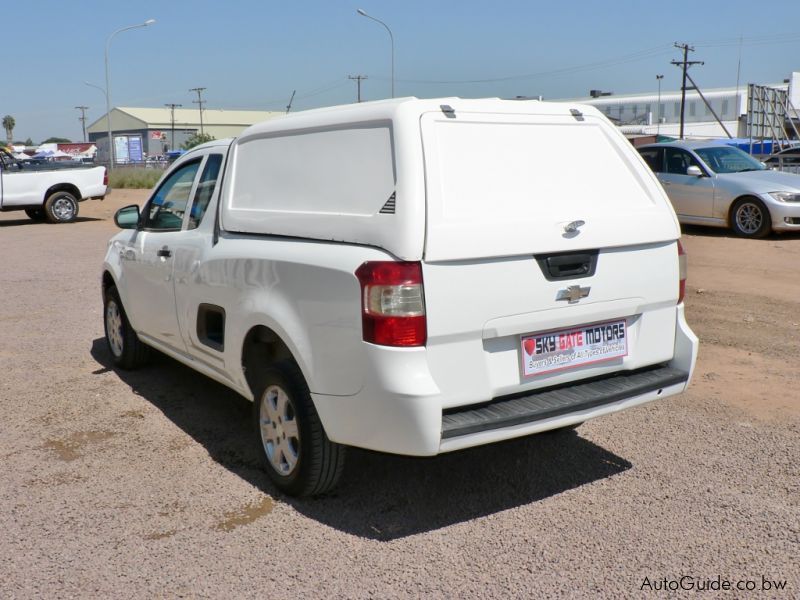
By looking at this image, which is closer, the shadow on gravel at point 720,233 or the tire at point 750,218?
the tire at point 750,218

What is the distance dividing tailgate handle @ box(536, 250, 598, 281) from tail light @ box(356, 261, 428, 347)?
0.63 m

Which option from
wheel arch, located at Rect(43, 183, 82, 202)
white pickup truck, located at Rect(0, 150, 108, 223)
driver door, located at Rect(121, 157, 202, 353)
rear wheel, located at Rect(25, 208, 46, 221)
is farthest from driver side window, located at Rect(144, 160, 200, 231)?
rear wheel, located at Rect(25, 208, 46, 221)

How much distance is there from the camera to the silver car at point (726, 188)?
1397 cm

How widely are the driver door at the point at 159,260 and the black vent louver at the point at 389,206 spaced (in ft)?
6.79

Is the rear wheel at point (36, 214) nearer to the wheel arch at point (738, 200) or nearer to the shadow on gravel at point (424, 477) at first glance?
the wheel arch at point (738, 200)

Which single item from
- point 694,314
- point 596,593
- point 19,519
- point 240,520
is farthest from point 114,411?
point 694,314

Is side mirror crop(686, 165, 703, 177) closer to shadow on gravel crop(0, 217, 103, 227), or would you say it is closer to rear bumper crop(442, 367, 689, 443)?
rear bumper crop(442, 367, 689, 443)

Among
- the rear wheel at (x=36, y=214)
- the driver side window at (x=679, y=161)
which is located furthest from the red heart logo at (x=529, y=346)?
the rear wheel at (x=36, y=214)

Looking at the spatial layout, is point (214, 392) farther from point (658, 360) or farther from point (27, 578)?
point (658, 360)

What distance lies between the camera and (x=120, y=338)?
6.68 m

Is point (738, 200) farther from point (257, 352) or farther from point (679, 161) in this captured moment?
point (257, 352)

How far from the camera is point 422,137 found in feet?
12.0

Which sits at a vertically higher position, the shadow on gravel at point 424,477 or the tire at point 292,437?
the tire at point 292,437

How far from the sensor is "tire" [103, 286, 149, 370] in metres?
6.52
